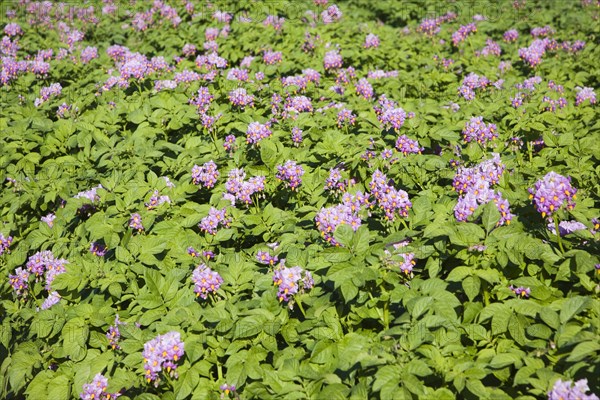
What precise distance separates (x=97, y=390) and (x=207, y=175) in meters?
1.70

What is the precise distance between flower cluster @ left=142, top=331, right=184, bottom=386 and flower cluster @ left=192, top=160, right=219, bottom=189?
151 centimetres

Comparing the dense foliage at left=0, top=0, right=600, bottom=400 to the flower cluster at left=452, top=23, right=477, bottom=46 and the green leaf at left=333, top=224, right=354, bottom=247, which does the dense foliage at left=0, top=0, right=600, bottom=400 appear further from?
the flower cluster at left=452, top=23, right=477, bottom=46

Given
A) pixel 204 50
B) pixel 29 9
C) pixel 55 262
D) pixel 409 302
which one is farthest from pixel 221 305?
pixel 29 9

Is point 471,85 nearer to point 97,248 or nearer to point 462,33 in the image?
point 462,33

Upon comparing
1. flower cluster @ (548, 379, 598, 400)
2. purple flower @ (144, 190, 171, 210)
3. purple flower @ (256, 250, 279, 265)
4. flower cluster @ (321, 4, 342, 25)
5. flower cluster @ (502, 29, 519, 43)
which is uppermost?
flower cluster @ (548, 379, 598, 400)

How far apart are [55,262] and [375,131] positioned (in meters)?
2.60

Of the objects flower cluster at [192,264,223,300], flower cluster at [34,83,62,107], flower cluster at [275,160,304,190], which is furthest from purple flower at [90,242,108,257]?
flower cluster at [34,83,62,107]

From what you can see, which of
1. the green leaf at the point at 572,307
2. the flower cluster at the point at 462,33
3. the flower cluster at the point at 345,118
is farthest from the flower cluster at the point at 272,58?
the green leaf at the point at 572,307

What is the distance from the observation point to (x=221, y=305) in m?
2.82

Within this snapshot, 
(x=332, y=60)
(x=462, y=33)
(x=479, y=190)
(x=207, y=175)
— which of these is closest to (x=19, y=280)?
(x=207, y=175)

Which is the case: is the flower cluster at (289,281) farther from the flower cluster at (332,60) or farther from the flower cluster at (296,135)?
the flower cluster at (332,60)

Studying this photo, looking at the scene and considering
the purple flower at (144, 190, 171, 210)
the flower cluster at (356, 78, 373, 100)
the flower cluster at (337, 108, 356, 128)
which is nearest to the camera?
the purple flower at (144, 190, 171, 210)

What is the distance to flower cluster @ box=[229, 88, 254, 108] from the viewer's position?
481cm

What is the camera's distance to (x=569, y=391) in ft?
6.40
